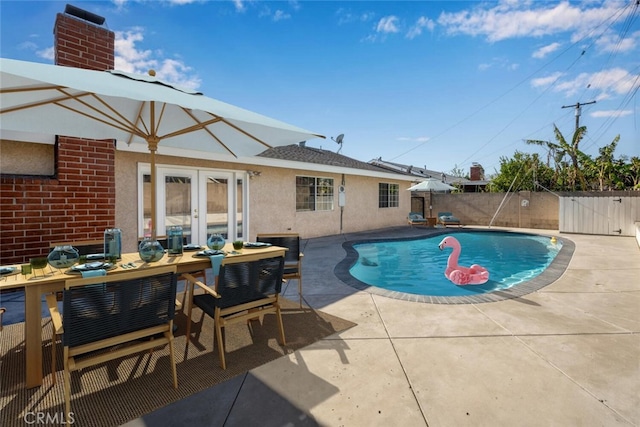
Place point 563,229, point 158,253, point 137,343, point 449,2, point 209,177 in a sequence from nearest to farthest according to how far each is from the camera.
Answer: point 137,343
point 158,253
point 209,177
point 449,2
point 563,229

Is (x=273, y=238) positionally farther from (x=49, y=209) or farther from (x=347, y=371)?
(x=49, y=209)

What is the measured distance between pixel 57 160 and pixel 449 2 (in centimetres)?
1270

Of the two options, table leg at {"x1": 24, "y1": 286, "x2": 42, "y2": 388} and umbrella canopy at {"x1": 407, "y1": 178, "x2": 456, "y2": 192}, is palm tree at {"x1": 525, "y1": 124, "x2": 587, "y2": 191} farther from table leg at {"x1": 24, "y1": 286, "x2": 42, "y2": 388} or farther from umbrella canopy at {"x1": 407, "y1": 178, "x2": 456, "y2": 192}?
table leg at {"x1": 24, "y1": 286, "x2": 42, "y2": 388}

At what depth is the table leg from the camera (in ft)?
9.12

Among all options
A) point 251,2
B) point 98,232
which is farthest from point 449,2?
point 98,232

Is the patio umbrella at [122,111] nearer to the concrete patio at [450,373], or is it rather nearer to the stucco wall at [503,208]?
the concrete patio at [450,373]

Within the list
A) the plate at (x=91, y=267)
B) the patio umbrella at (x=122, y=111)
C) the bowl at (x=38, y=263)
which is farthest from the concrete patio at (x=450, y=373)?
the patio umbrella at (x=122, y=111)

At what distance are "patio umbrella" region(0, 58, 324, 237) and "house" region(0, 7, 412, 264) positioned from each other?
166 centimetres

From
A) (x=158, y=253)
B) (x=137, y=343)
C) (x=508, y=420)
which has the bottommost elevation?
(x=508, y=420)

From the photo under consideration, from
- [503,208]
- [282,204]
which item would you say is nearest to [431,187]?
[503,208]

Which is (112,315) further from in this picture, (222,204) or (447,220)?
(447,220)

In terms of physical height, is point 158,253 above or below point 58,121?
below

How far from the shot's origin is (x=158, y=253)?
3.73 meters

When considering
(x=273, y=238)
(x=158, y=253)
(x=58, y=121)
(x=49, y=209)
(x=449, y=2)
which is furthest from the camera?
(x=449, y=2)
